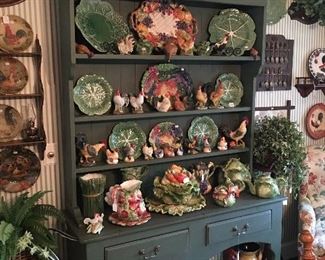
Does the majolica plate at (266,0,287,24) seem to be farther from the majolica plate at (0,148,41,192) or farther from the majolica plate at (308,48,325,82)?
the majolica plate at (0,148,41,192)

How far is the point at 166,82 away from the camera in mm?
2291

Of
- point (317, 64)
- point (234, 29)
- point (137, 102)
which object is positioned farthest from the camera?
point (317, 64)

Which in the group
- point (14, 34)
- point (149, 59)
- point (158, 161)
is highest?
point (14, 34)

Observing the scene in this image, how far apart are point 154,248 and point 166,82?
3.26ft

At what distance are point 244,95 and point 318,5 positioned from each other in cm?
96

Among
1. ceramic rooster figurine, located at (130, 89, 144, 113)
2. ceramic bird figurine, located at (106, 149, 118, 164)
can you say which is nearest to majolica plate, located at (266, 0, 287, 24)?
ceramic rooster figurine, located at (130, 89, 144, 113)

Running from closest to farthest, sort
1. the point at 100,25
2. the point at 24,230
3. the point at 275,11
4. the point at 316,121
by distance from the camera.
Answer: the point at 24,230 → the point at 100,25 → the point at 275,11 → the point at 316,121

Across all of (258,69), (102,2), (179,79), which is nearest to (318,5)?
(258,69)

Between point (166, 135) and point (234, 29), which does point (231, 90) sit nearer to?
point (234, 29)

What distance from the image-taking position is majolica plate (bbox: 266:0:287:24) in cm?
272

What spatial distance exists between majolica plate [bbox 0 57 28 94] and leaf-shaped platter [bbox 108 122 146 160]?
578 millimetres

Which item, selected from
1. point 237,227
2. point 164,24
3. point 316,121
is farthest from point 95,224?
point 316,121

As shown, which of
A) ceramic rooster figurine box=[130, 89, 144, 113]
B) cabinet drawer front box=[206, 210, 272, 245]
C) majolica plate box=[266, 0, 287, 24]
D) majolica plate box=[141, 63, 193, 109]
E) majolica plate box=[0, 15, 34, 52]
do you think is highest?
majolica plate box=[266, 0, 287, 24]

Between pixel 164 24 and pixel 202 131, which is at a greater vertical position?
pixel 164 24
